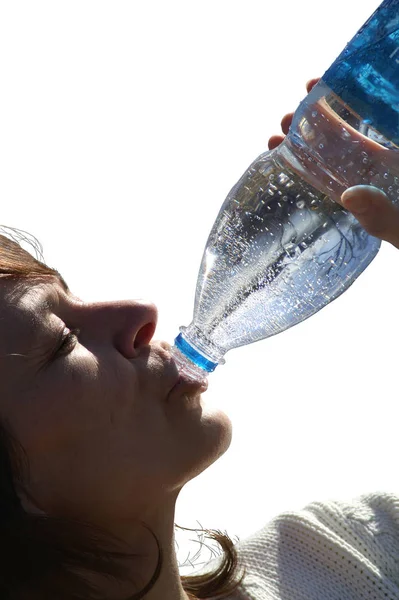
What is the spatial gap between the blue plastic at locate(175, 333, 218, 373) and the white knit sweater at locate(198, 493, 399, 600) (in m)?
0.46

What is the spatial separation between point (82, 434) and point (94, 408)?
0.12 ft

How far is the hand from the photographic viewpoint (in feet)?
3.29

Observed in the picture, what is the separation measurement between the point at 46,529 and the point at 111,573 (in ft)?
0.36

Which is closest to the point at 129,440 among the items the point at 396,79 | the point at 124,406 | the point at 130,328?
the point at 124,406

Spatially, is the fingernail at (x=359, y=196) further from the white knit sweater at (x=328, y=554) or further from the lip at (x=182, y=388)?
the white knit sweater at (x=328, y=554)

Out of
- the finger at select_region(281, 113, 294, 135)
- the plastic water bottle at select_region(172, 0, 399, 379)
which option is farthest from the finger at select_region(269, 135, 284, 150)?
the plastic water bottle at select_region(172, 0, 399, 379)

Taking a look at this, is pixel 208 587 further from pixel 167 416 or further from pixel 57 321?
pixel 57 321

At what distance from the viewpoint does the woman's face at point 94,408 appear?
1.12 metres

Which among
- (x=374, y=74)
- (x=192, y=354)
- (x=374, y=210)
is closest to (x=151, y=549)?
(x=192, y=354)

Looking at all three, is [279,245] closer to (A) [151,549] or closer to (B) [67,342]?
(B) [67,342]

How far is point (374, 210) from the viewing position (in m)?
1.02

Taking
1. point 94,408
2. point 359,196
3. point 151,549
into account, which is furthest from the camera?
point 151,549

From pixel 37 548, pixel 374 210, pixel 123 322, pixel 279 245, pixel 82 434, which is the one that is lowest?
pixel 37 548

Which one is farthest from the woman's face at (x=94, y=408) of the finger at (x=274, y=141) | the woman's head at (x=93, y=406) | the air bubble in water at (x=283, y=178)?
the finger at (x=274, y=141)
